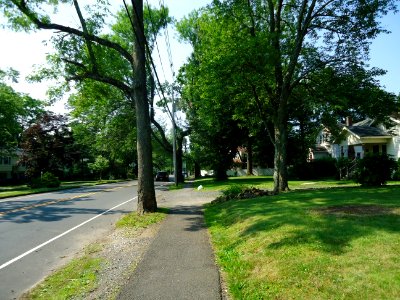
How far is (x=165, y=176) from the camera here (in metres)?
55.7

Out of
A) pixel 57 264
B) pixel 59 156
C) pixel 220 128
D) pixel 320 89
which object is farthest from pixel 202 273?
pixel 59 156

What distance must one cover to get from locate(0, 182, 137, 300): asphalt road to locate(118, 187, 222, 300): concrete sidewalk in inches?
80.4

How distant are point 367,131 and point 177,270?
34.3m

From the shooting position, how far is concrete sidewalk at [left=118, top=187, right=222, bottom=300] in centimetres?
576

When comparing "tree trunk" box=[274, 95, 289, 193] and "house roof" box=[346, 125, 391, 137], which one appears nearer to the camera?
"tree trunk" box=[274, 95, 289, 193]

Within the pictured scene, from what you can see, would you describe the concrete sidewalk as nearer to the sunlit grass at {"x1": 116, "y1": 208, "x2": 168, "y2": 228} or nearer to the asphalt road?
the sunlit grass at {"x1": 116, "y1": 208, "x2": 168, "y2": 228}

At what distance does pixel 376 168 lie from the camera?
18.1 m

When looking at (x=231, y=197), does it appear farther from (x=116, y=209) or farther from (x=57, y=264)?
(x=57, y=264)

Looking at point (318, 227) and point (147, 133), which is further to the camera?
point (147, 133)

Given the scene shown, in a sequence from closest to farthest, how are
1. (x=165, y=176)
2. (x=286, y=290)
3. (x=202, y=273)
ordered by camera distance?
1. (x=286, y=290)
2. (x=202, y=273)
3. (x=165, y=176)

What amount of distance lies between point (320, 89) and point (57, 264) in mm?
15616

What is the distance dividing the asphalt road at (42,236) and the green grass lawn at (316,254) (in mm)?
3684

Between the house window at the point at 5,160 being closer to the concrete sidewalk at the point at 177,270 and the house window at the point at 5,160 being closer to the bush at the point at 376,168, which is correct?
the bush at the point at 376,168

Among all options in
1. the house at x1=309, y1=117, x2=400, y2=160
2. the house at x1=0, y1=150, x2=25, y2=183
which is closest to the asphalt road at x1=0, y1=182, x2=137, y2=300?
the house at x1=309, y1=117, x2=400, y2=160
